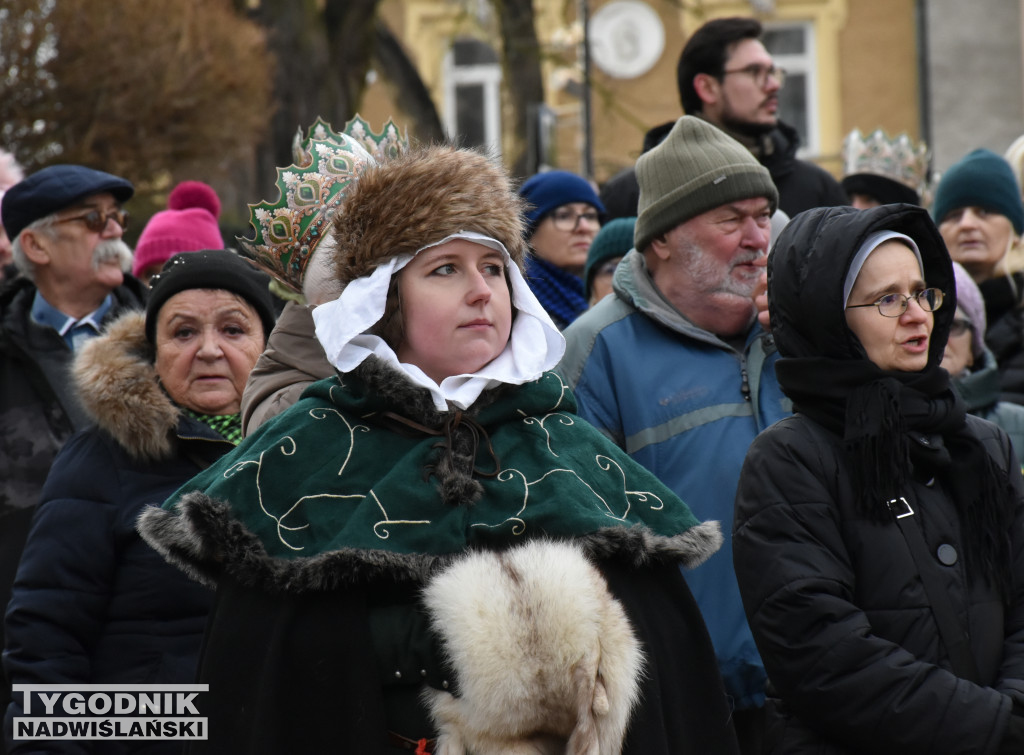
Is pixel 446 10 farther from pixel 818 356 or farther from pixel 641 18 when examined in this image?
pixel 818 356

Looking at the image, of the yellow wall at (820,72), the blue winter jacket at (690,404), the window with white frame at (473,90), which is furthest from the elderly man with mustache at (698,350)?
the window with white frame at (473,90)

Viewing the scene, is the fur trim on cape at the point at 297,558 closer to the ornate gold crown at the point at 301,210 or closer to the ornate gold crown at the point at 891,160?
the ornate gold crown at the point at 301,210

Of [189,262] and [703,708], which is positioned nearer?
[703,708]

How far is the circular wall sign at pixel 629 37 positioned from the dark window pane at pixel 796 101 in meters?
1.95

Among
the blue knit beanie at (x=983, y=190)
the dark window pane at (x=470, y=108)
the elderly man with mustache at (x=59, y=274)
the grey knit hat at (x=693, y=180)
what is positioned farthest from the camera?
the dark window pane at (x=470, y=108)

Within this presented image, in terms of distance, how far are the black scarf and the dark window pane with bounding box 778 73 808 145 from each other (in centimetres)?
1783

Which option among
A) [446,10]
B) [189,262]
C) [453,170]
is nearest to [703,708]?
[453,170]

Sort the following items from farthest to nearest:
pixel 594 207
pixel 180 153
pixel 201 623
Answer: pixel 180 153 → pixel 594 207 → pixel 201 623

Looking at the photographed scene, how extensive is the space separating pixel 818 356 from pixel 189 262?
191cm

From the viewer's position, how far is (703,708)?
116 inches

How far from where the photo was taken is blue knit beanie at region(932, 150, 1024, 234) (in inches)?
241

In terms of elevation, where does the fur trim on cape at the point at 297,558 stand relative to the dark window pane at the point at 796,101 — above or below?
above

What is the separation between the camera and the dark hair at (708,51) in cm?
565

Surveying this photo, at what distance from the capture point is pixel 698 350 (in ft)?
13.4
